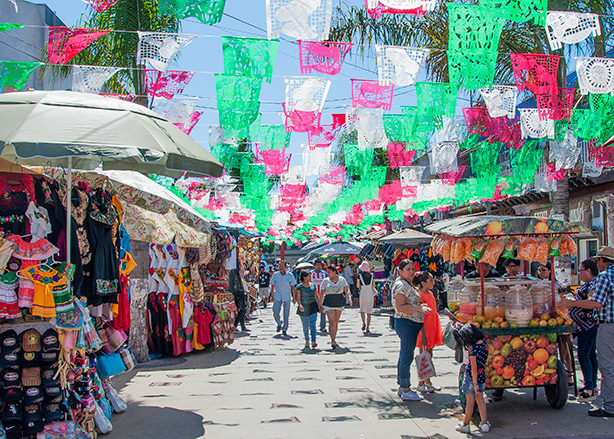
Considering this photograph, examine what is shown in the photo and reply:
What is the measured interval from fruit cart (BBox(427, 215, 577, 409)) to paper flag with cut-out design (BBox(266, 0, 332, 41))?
10.9 feet

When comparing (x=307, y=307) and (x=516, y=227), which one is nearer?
(x=516, y=227)

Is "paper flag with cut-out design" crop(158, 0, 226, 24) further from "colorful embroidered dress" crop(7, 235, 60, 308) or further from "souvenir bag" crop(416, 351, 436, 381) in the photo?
"souvenir bag" crop(416, 351, 436, 381)

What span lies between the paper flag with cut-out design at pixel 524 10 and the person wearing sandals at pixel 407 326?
4058 mm

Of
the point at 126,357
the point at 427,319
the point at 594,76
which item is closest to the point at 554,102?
the point at 594,76

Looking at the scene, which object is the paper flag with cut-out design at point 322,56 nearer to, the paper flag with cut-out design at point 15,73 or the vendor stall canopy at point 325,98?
the vendor stall canopy at point 325,98

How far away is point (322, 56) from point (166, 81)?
3027mm

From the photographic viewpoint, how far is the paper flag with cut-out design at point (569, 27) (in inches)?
347

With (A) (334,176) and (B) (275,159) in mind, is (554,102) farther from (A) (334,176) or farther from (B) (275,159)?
(A) (334,176)

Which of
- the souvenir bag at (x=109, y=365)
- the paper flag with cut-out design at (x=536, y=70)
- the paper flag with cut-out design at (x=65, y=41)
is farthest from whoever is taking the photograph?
the paper flag with cut-out design at (x=536, y=70)

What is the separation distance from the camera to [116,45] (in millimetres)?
12867

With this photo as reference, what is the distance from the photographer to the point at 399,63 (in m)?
9.80

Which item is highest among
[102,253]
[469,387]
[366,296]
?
[102,253]

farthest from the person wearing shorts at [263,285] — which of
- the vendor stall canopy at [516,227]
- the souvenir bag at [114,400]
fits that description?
the vendor stall canopy at [516,227]

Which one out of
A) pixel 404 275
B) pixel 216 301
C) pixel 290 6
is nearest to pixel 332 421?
pixel 404 275
